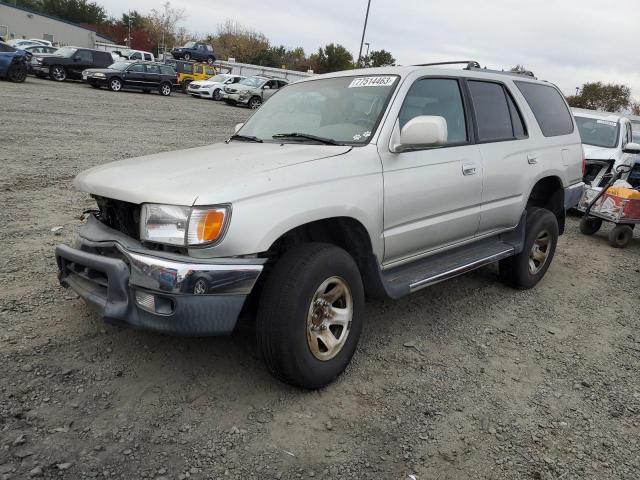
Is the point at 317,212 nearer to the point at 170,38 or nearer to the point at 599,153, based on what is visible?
the point at 599,153

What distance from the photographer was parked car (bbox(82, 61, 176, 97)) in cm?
2255

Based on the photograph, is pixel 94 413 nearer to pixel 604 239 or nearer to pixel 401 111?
pixel 401 111

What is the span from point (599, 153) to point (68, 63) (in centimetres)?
2269

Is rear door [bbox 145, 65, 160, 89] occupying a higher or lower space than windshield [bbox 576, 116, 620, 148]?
higher

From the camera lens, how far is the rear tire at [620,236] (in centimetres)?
715

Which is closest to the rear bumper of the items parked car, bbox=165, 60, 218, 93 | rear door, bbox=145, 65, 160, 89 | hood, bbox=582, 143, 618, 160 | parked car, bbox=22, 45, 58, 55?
hood, bbox=582, 143, 618, 160

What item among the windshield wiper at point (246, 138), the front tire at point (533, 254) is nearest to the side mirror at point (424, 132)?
the windshield wiper at point (246, 138)

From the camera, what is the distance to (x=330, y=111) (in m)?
3.73

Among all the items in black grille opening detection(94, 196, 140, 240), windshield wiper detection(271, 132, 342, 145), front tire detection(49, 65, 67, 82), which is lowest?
black grille opening detection(94, 196, 140, 240)

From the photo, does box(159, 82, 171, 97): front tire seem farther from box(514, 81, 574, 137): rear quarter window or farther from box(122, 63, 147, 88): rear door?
box(514, 81, 574, 137): rear quarter window

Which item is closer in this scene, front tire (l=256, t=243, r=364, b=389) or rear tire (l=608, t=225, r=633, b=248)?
front tire (l=256, t=243, r=364, b=389)

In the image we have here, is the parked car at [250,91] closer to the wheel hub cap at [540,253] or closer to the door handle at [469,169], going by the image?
the wheel hub cap at [540,253]

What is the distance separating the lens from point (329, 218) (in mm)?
3010

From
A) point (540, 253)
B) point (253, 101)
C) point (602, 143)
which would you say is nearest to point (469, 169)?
point (540, 253)
